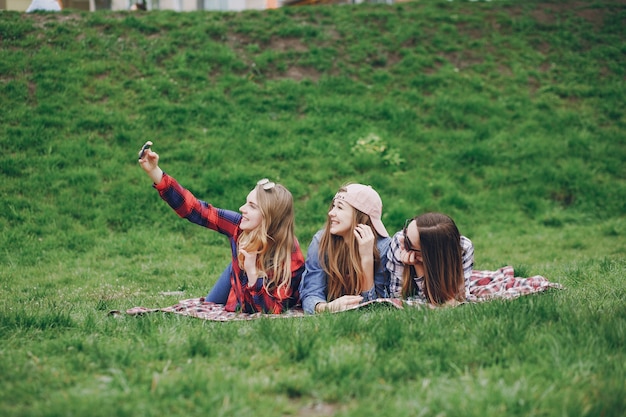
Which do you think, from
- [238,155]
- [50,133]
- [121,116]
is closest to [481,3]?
[238,155]

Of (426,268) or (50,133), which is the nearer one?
(426,268)

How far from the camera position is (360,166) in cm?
1259

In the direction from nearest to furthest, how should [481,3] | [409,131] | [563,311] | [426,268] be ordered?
[563,311], [426,268], [409,131], [481,3]

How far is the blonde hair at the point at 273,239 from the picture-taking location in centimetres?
541

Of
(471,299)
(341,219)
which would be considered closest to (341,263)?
(341,219)

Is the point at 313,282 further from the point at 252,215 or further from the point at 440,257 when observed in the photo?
the point at 440,257

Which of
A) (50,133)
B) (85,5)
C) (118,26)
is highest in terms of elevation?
(85,5)

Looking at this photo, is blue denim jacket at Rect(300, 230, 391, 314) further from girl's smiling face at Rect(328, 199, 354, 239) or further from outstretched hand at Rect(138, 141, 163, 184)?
outstretched hand at Rect(138, 141, 163, 184)

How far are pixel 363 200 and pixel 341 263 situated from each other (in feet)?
2.08

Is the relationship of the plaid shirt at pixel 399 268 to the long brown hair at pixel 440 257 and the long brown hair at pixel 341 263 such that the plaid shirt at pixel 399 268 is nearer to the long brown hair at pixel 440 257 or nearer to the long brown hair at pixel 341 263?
the long brown hair at pixel 440 257

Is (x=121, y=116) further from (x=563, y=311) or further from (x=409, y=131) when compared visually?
(x=563, y=311)

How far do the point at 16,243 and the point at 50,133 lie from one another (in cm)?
341

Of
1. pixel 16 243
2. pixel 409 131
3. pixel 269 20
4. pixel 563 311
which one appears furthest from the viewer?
pixel 269 20

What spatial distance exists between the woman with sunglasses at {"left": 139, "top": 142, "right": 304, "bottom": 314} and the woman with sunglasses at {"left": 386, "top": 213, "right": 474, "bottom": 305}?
1067mm
